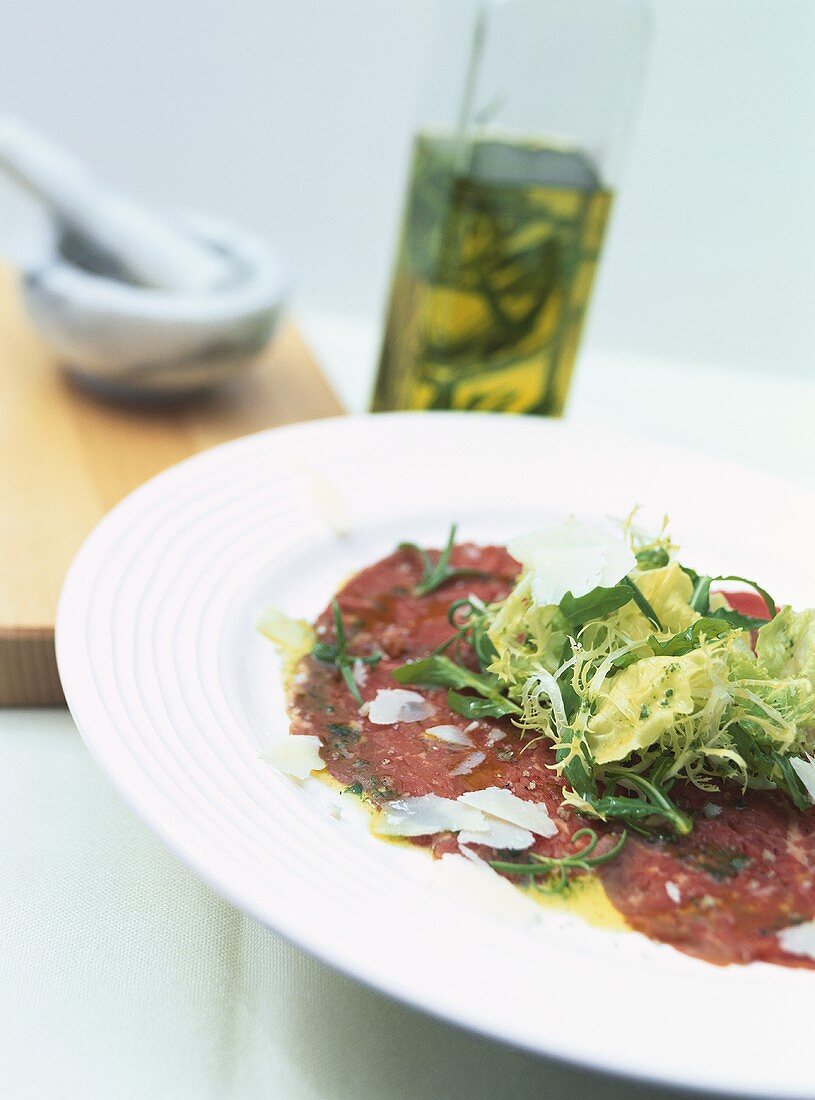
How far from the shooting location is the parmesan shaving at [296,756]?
50.9 inches

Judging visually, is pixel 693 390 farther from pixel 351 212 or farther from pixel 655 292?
pixel 351 212

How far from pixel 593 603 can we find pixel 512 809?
27 centimetres

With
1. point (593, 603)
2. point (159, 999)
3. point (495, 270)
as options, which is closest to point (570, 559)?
point (593, 603)

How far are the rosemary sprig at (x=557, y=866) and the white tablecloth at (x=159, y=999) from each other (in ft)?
0.61

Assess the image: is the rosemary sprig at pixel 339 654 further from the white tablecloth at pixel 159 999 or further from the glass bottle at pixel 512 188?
the glass bottle at pixel 512 188

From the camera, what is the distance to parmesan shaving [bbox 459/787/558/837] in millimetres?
1247

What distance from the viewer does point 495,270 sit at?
2217 millimetres

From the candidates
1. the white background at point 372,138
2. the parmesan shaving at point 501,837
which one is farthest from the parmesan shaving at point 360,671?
the white background at point 372,138

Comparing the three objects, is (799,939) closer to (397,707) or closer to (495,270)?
(397,707)

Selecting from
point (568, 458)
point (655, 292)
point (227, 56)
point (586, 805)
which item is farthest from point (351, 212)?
point (586, 805)

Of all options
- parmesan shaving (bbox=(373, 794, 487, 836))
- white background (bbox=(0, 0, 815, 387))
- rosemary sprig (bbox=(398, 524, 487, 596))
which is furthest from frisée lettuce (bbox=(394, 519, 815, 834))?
white background (bbox=(0, 0, 815, 387))

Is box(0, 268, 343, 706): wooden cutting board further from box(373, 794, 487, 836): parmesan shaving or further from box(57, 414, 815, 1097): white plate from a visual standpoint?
box(373, 794, 487, 836): parmesan shaving

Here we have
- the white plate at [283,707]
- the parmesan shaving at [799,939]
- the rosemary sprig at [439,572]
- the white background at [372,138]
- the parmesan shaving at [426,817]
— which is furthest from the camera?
the white background at [372,138]

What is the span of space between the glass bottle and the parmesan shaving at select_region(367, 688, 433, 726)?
100cm
